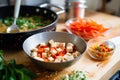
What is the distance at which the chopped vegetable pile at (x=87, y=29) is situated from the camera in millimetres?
1120

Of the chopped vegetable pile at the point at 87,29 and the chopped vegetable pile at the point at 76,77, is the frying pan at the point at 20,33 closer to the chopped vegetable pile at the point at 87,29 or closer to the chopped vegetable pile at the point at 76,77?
the chopped vegetable pile at the point at 87,29

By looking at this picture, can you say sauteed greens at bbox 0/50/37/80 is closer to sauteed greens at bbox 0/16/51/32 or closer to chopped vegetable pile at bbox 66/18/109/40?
sauteed greens at bbox 0/16/51/32

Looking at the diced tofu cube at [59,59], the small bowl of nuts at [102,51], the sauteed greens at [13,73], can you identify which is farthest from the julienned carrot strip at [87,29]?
the sauteed greens at [13,73]

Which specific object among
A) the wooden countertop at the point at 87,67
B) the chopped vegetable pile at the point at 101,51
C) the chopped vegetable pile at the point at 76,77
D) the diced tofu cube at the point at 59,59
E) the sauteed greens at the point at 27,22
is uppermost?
the sauteed greens at the point at 27,22

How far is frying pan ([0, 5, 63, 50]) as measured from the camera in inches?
36.3

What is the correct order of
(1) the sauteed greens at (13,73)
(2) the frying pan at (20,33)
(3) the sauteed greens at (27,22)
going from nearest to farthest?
1. (1) the sauteed greens at (13,73)
2. (2) the frying pan at (20,33)
3. (3) the sauteed greens at (27,22)

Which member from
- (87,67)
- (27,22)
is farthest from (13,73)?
(27,22)

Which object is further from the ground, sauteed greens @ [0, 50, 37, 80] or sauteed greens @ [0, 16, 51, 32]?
sauteed greens @ [0, 16, 51, 32]

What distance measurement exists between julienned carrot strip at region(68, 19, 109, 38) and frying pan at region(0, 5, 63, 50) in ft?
0.42

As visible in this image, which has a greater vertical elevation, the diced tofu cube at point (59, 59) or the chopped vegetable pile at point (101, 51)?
the diced tofu cube at point (59, 59)

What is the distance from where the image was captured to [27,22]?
3.76ft

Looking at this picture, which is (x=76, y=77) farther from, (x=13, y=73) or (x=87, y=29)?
(x=87, y=29)

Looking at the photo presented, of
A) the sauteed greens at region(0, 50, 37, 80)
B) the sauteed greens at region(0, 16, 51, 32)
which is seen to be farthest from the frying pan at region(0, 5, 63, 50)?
Result: the sauteed greens at region(0, 50, 37, 80)

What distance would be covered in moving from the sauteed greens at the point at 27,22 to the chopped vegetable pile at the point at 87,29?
149 millimetres
